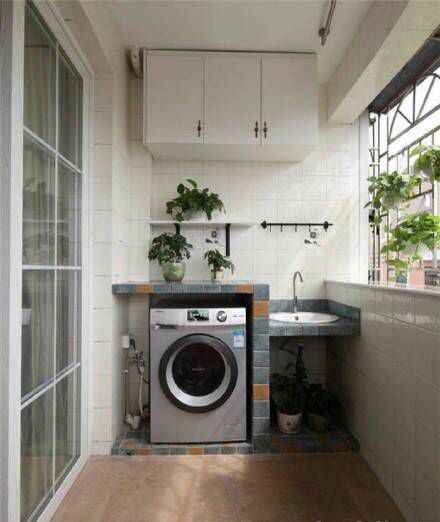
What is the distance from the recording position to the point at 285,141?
2418 mm

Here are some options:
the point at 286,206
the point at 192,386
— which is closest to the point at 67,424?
the point at 192,386

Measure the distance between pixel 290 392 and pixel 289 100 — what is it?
2.00m

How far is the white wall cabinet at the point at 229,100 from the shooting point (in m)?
2.37

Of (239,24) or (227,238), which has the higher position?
(239,24)

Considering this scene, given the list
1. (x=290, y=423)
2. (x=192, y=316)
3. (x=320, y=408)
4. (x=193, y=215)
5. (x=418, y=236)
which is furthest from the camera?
(x=193, y=215)

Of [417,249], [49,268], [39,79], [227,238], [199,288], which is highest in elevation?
[39,79]

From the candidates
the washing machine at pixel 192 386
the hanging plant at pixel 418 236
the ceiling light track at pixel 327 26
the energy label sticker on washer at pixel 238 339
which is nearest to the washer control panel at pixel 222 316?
the washing machine at pixel 192 386

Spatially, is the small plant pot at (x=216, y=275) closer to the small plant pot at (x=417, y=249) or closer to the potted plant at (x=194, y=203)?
the potted plant at (x=194, y=203)

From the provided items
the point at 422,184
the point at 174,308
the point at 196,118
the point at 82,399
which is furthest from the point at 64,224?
the point at 422,184

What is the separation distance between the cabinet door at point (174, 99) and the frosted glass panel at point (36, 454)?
5.67ft

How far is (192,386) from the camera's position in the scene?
2164 millimetres

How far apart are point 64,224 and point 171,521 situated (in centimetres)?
148

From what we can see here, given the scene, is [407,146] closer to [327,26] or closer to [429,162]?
[429,162]

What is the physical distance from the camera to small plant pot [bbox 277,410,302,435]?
2230 millimetres
